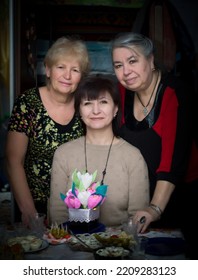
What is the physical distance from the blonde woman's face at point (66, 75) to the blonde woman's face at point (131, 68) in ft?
0.41

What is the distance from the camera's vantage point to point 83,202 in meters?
1.02

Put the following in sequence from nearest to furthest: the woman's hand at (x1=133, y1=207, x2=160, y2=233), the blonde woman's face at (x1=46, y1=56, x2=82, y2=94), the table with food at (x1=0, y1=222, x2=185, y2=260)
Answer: the table with food at (x1=0, y1=222, x2=185, y2=260) < the woman's hand at (x1=133, y1=207, x2=160, y2=233) < the blonde woman's face at (x1=46, y1=56, x2=82, y2=94)

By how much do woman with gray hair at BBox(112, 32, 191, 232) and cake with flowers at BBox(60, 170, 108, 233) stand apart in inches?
10.7

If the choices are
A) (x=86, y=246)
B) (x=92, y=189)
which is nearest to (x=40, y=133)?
(x=92, y=189)

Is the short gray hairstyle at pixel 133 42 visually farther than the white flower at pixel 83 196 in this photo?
Yes

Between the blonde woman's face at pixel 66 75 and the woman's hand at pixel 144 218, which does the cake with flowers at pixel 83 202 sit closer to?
the woman's hand at pixel 144 218

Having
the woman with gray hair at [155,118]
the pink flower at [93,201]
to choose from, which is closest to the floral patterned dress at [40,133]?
the woman with gray hair at [155,118]

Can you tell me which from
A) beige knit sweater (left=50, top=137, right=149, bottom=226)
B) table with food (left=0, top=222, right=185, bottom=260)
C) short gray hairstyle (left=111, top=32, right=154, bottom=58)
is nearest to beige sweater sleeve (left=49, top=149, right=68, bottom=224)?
beige knit sweater (left=50, top=137, right=149, bottom=226)

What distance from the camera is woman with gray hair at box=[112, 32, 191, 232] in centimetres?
127

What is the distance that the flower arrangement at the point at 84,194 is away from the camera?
3.34 ft

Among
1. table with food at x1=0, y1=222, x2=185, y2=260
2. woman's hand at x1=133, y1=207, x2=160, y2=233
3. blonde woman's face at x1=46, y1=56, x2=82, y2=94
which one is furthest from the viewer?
blonde woman's face at x1=46, y1=56, x2=82, y2=94

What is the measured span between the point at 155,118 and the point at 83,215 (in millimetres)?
432

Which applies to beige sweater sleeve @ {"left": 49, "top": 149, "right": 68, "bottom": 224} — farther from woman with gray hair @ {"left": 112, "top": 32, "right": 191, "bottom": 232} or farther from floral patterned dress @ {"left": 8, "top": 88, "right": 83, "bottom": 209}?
woman with gray hair @ {"left": 112, "top": 32, "right": 191, "bottom": 232}
